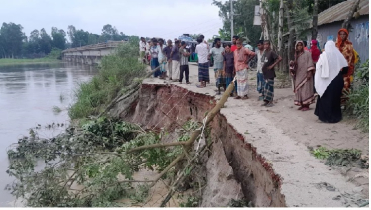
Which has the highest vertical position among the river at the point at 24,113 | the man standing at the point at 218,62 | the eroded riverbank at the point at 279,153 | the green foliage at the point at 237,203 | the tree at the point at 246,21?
the tree at the point at 246,21

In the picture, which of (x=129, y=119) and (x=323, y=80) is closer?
(x=323, y=80)

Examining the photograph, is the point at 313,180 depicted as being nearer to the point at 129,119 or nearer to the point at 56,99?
the point at 129,119

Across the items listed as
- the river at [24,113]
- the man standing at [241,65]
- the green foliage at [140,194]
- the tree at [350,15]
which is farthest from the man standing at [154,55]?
the green foliage at [140,194]

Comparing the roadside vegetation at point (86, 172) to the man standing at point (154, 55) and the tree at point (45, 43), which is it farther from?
the tree at point (45, 43)

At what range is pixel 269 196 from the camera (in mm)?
3867

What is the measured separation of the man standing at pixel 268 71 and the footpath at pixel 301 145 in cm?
20

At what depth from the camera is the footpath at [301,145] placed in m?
3.33

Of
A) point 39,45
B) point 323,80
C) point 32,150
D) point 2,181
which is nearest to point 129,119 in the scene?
point 2,181

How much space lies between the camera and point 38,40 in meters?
81.8

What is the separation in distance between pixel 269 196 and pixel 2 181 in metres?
7.28

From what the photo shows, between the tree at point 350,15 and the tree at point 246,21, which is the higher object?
the tree at point 246,21

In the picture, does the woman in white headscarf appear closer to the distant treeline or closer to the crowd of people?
the crowd of people

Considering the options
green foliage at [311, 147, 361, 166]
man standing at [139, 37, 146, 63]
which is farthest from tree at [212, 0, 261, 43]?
green foliage at [311, 147, 361, 166]

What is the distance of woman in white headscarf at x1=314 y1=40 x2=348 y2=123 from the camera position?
590cm
